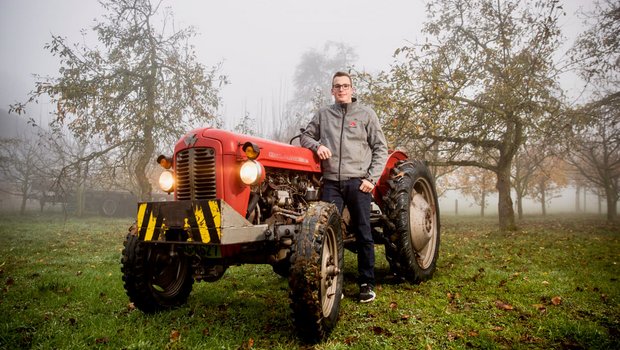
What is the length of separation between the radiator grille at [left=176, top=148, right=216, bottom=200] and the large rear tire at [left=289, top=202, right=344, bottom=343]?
0.88 meters

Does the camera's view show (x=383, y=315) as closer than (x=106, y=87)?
Yes

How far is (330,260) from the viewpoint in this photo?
118 inches

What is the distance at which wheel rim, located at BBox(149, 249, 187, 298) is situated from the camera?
10.7ft

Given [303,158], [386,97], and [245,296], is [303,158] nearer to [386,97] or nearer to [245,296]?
[245,296]

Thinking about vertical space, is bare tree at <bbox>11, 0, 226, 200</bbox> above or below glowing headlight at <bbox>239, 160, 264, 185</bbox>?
above

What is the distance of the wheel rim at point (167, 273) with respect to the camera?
3260mm

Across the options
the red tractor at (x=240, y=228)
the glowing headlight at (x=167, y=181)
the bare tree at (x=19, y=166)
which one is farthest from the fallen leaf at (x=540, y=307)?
the bare tree at (x=19, y=166)

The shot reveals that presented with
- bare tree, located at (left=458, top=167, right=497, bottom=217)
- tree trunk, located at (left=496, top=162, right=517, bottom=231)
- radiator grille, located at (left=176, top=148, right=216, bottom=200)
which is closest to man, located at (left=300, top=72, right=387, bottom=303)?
radiator grille, located at (left=176, top=148, right=216, bottom=200)

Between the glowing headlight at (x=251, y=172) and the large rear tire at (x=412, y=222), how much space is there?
6.00 feet

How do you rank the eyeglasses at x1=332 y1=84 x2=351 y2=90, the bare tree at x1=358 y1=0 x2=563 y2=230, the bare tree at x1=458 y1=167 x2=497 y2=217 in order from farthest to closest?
the bare tree at x1=458 y1=167 x2=497 y2=217, the bare tree at x1=358 y1=0 x2=563 y2=230, the eyeglasses at x1=332 y1=84 x2=351 y2=90

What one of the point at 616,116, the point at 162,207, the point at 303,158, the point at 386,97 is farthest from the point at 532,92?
the point at 162,207

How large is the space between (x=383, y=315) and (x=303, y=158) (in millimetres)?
1676

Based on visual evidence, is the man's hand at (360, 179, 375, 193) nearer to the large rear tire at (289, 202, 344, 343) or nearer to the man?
the man

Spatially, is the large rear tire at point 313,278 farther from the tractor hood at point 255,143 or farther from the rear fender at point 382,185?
the rear fender at point 382,185
